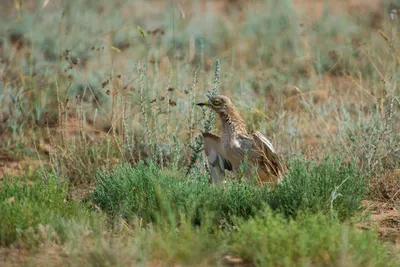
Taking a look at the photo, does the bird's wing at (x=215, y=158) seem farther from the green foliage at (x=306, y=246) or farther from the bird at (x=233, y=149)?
the green foliage at (x=306, y=246)

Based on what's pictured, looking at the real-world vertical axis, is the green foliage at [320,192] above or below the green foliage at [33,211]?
above

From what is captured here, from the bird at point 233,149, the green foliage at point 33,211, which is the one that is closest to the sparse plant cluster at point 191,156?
the green foliage at point 33,211

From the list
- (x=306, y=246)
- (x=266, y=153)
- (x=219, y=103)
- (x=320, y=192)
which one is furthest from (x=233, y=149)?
(x=306, y=246)

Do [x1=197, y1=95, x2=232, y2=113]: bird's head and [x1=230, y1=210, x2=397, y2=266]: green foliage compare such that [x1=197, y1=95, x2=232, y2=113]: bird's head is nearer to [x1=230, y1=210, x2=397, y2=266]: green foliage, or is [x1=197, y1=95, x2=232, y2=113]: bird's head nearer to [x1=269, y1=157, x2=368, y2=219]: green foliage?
[x1=269, y1=157, x2=368, y2=219]: green foliage

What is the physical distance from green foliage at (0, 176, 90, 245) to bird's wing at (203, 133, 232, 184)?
4.84 ft

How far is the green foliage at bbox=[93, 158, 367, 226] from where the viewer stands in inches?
203

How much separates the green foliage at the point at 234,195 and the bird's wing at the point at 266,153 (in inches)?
20.3

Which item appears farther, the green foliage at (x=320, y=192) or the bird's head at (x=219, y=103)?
the bird's head at (x=219, y=103)

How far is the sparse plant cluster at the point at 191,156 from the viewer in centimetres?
445

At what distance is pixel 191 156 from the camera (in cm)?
644

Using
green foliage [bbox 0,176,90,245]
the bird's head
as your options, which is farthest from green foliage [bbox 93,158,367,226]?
the bird's head

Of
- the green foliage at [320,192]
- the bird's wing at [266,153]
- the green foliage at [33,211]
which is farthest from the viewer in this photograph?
the bird's wing at [266,153]

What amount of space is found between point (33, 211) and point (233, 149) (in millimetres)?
1993

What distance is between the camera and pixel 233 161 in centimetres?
628
